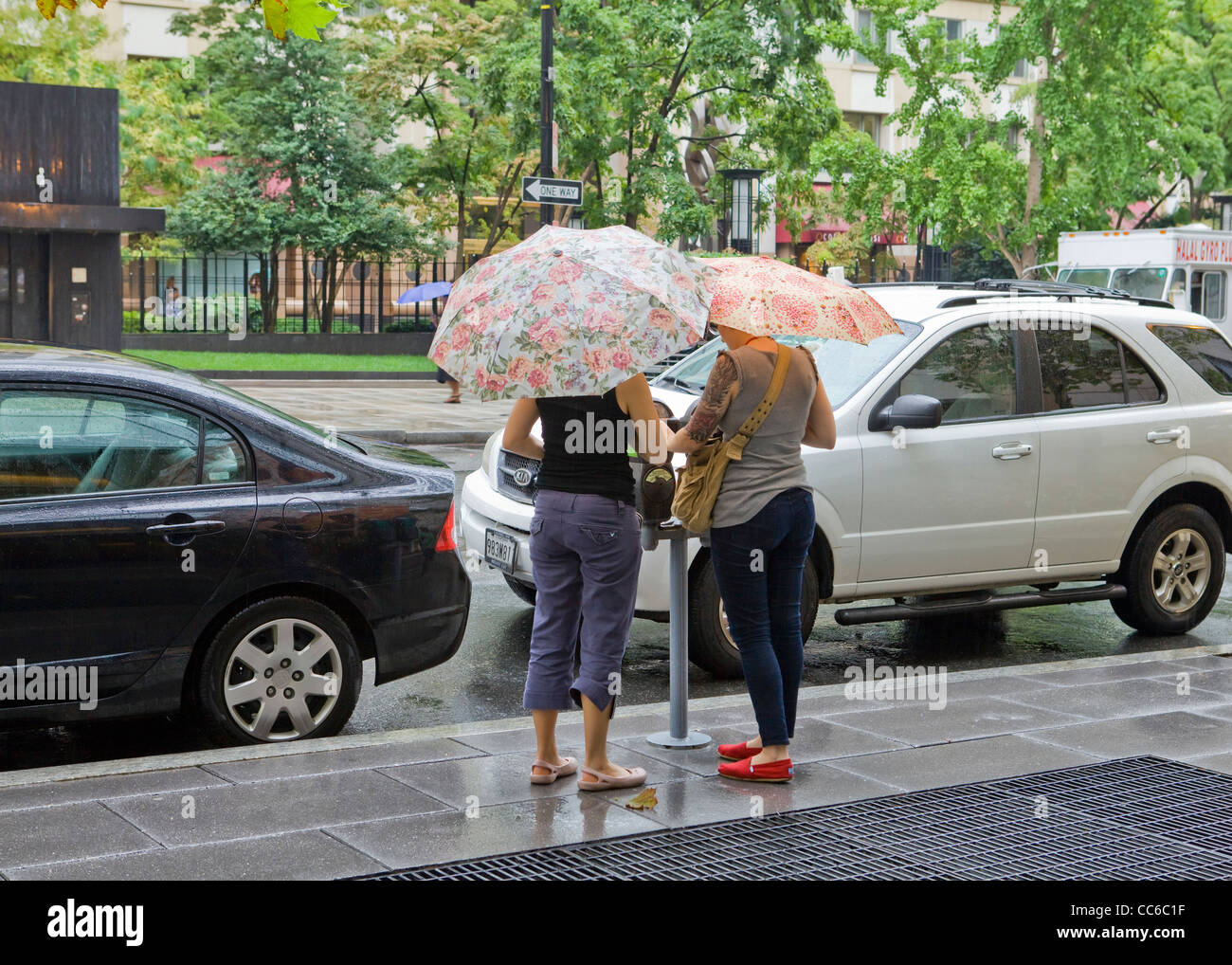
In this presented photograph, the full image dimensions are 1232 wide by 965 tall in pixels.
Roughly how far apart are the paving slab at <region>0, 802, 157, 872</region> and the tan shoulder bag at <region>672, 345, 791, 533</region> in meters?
2.12

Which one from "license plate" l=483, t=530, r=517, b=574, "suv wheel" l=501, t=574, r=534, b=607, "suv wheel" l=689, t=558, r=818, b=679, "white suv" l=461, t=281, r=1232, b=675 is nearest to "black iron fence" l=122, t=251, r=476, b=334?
"suv wheel" l=501, t=574, r=534, b=607

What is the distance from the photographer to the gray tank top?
5363 millimetres

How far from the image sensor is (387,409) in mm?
24062

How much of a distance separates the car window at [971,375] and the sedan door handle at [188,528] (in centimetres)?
368

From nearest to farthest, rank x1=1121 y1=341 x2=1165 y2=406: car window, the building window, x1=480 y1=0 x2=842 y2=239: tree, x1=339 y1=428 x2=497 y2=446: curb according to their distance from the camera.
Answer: x1=1121 y1=341 x2=1165 y2=406: car window
x1=339 y1=428 x2=497 y2=446: curb
x1=480 y1=0 x2=842 y2=239: tree
the building window

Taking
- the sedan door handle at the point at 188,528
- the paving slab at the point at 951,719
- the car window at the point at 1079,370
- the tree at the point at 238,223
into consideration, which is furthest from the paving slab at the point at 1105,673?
the tree at the point at 238,223

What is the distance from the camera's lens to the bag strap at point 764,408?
5359mm

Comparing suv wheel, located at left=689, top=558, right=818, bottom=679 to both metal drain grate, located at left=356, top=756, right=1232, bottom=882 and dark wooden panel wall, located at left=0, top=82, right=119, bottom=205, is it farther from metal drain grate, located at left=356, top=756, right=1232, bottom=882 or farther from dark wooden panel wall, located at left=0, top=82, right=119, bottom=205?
dark wooden panel wall, located at left=0, top=82, right=119, bottom=205

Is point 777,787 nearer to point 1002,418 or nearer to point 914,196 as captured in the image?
point 1002,418

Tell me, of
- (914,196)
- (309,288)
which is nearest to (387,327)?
(309,288)

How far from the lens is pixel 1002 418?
8039 mm

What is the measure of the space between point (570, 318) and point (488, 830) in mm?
1655

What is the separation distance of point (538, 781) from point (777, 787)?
858 mm

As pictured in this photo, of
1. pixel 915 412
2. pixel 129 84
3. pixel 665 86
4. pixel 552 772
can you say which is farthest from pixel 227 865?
pixel 129 84
